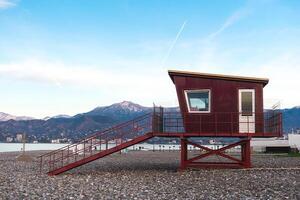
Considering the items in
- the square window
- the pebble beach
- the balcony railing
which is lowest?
the pebble beach

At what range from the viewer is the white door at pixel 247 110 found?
26609 millimetres

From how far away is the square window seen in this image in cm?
2705

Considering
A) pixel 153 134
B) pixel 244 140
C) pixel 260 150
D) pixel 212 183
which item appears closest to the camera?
pixel 212 183

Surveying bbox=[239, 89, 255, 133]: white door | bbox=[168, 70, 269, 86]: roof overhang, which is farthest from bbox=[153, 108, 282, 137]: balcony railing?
bbox=[168, 70, 269, 86]: roof overhang

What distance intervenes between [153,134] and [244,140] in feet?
19.6

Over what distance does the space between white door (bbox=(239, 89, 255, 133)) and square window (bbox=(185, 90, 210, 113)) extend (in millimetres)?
2041

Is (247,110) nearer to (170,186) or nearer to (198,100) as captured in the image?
(198,100)

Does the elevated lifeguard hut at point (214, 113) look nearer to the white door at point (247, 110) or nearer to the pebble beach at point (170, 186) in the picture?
the white door at point (247, 110)

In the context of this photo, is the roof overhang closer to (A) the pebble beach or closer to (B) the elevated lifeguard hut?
(B) the elevated lifeguard hut

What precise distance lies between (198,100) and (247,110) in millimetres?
3035

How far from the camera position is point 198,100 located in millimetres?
27172

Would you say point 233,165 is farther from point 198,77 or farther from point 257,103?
point 198,77

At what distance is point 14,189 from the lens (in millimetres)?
19156

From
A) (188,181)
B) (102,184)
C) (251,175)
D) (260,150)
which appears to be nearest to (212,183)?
(188,181)
